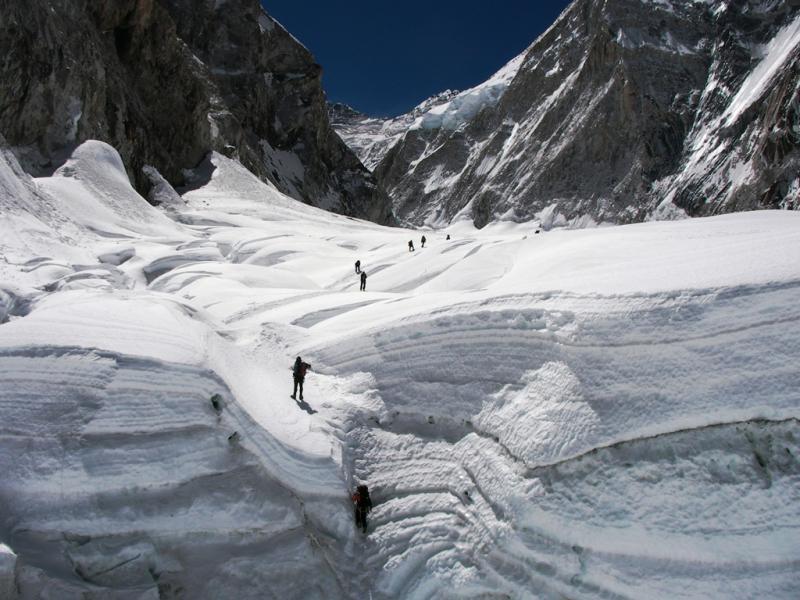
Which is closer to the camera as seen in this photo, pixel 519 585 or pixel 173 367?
pixel 519 585

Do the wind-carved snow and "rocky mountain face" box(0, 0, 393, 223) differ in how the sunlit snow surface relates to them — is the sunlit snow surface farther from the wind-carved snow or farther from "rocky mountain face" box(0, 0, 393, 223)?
the wind-carved snow

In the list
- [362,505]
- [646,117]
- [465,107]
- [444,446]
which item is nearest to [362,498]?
[362,505]

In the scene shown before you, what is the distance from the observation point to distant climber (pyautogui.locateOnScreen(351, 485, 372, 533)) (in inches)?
358

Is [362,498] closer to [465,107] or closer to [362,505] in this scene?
[362,505]

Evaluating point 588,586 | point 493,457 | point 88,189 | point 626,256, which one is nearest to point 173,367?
point 493,457

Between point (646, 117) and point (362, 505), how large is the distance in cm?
9600

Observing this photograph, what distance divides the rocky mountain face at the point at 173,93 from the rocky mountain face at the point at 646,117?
94.6 feet

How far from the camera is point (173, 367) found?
31.3ft

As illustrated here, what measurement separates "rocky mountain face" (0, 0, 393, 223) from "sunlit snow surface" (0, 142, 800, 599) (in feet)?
107

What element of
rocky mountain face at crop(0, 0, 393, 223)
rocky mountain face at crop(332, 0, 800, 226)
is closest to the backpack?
rocky mountain face at crop(0, 0, 393, 223)

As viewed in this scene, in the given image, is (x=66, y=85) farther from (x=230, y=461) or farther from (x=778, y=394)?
(x=778, y=394)

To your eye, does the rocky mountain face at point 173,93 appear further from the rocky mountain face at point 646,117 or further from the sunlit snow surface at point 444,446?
the sunlit snow surface at point 444,446

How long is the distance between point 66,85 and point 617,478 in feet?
140

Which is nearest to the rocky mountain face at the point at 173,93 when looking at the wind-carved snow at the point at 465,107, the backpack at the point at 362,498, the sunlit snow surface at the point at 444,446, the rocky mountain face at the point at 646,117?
the rocky mountain face at the point at 646,117
